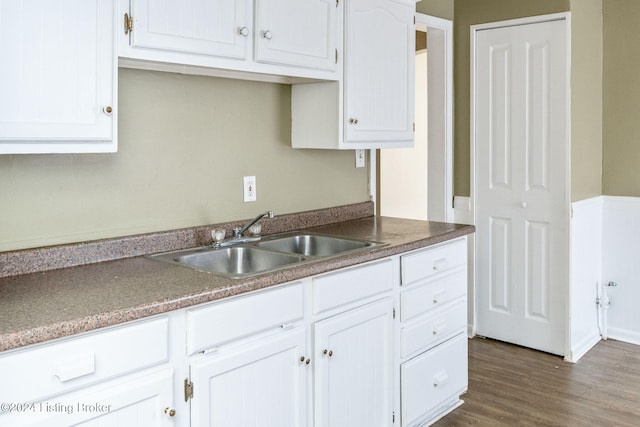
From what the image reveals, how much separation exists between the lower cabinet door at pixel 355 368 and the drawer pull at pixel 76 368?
81cm

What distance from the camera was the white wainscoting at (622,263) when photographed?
373cm

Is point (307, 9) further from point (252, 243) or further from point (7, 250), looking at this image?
point (7, 250)

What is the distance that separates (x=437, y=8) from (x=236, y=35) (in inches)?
80.2

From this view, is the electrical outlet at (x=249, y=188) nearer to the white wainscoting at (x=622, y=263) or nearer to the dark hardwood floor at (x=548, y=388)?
the dark hardwood floor at (x=548, y=388)

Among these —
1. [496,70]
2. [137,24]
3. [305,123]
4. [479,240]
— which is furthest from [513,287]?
[137,24]

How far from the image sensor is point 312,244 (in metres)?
2.62

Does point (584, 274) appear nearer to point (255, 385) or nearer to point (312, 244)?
point (312, 244)

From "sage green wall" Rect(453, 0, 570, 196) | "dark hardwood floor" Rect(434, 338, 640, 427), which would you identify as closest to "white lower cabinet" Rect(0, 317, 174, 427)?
"dark hardwood floor" Rect(434, 338, 640, 427)

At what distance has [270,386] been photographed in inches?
71.9

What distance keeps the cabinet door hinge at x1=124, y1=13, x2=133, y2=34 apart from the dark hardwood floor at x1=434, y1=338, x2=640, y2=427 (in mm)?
2131

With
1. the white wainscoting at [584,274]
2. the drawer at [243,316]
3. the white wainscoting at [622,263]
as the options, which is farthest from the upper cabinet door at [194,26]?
the white wainscoting at [622,263]

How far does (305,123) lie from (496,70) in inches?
62.5

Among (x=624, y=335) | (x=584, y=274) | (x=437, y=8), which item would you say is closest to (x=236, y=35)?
(x=437, y=8)

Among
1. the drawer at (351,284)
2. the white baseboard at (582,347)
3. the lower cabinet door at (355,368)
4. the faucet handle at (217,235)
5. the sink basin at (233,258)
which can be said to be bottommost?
the white baseboard at (582,347)
